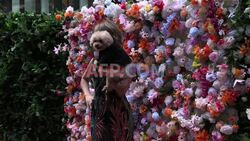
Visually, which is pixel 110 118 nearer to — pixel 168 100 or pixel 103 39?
pixel 103 39

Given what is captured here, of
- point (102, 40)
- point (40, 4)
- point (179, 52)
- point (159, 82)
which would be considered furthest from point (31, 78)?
point (40, 4)

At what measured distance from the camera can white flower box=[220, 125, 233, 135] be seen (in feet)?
13.6

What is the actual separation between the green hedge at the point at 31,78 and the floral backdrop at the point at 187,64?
3.73ft

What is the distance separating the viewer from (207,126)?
4410 mm

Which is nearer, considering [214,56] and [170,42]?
[214,56]

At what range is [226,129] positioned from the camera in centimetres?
414

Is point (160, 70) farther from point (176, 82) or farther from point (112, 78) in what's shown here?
point (112, 78)

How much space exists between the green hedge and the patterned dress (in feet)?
8.55

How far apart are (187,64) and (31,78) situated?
2995 mm

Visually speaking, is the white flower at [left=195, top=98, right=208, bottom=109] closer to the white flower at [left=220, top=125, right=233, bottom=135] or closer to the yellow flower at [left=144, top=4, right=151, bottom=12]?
the white flower at [left=220, top=125, right=233, bottom=135]

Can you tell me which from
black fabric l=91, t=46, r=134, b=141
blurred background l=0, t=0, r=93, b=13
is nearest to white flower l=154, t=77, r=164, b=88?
black fabric l=91, t=46, r=134, b=141

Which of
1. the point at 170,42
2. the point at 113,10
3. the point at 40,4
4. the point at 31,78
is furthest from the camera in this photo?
the point at 40,4

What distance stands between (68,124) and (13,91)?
1.10 meters

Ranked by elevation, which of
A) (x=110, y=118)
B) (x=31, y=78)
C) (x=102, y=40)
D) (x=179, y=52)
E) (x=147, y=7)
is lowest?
(x=110, y=118)
